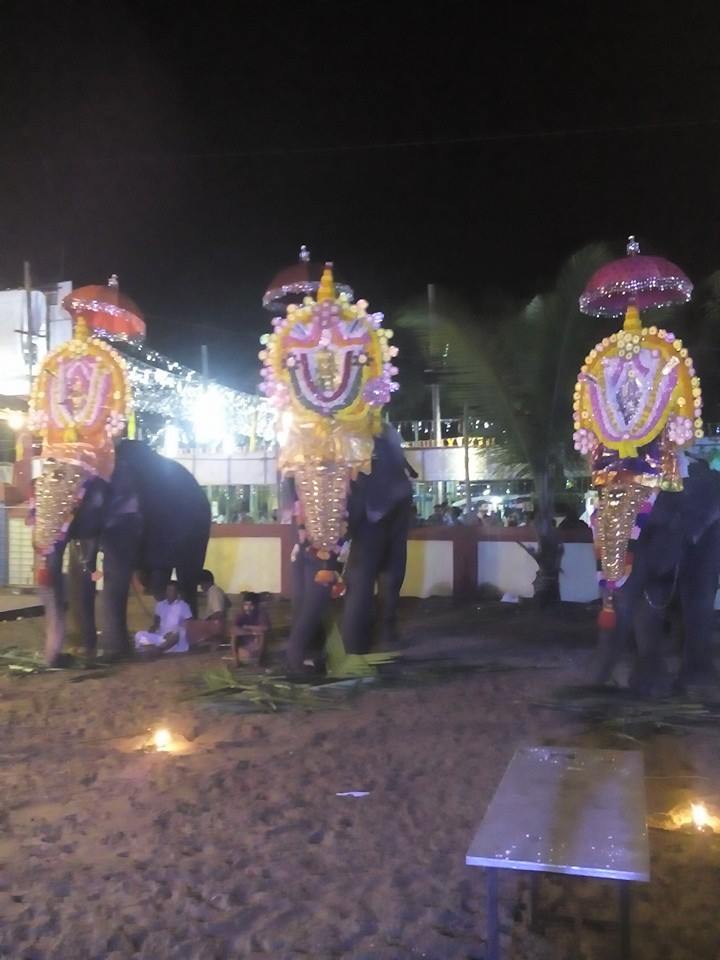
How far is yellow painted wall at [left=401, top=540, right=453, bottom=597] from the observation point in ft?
45.3

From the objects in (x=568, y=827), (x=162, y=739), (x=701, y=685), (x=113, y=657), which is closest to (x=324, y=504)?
(x=162, y=739)

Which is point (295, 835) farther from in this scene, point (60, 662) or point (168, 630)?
point (168, 630)

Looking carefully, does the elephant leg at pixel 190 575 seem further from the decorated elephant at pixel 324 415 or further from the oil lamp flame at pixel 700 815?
the oil lamp flame at pixel 700 815

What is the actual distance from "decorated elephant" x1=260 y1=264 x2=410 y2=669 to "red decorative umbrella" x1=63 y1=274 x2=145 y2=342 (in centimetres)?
219

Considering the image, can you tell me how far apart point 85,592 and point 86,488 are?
1.08 m

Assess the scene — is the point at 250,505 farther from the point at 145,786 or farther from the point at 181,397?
the point at 145,786

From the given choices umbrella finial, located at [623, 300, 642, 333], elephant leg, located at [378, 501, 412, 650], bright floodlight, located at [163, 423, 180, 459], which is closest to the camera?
umbrella finial, located at [623, 300, 642, 333]

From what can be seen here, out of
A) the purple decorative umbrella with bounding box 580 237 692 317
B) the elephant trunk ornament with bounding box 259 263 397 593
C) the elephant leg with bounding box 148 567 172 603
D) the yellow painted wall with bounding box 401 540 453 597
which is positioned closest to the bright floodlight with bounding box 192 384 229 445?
the yellow painted wall with bounding box 401 540 453 597

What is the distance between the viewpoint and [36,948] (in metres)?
3.20

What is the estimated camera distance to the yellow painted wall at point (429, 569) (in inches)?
543

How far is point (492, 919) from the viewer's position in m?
3.05

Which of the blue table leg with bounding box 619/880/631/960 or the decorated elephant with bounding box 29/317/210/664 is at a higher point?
the decorated elephant with bounding box 29/317/210/664

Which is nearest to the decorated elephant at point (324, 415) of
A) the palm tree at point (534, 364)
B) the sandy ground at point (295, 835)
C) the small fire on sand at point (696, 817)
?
the sandy ground at point (295, 835)

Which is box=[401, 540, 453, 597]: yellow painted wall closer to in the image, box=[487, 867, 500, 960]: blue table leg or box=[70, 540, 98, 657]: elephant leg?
box=[70, 540, 98, 657]: elephant leg
